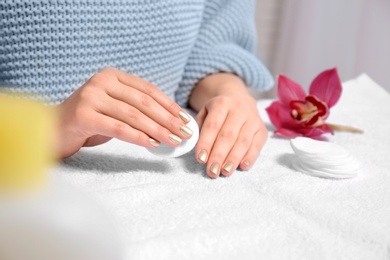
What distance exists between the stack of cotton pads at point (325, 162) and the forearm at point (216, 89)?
0.58 feet

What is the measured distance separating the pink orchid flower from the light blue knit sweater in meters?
0.16

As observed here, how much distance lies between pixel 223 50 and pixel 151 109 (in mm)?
459

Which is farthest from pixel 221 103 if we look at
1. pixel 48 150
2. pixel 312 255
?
pixel 48 150

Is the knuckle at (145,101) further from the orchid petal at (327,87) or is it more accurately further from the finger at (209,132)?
the orchid petal at (327,87)

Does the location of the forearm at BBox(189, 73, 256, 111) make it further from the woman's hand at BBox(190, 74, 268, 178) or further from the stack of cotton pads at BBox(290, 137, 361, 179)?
the stack of cotton pads at BBox(290, 137, 361, 179)

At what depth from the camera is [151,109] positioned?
1.95ft

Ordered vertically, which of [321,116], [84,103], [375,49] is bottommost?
[375,49]

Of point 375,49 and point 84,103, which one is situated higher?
point 84,103

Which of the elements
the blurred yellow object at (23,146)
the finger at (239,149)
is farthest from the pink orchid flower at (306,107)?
the blurred yellow object at (23,146)

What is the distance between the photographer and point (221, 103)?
0.74 m

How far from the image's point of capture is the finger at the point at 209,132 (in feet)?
2.11

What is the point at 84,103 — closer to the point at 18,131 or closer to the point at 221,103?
the point at 221,103

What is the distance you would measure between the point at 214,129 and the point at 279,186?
12 cm

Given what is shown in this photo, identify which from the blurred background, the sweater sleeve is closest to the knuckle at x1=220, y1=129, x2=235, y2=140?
the sweater sleeve
